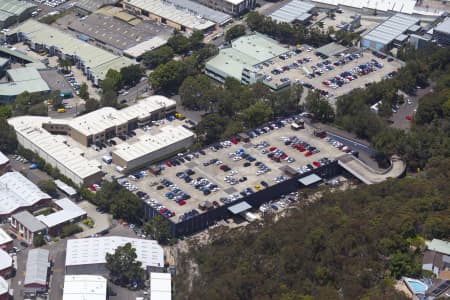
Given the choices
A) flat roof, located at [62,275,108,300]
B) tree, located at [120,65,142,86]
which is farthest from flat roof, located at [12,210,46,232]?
tree, located at [120,65,142,86]

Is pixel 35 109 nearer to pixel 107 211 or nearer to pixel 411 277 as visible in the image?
pixel 107 211

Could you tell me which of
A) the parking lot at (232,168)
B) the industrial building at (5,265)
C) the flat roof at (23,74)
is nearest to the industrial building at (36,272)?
the industrial building at (5,265)

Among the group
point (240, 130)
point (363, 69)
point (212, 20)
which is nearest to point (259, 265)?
point (240, 130)

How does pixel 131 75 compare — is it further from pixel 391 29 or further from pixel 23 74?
pixel 391 29

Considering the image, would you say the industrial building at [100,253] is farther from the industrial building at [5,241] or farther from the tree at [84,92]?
the tree at [84,92]

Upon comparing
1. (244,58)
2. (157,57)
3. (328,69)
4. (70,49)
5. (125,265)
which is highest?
(125,265)

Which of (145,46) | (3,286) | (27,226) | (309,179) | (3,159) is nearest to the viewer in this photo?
(3,286)

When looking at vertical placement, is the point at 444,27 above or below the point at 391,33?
above

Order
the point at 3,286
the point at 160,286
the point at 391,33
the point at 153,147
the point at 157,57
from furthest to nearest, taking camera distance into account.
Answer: the point at 391,33 → the point at 157,57 → the point at 153,147 → the point at 160,286 → the point at 3,286

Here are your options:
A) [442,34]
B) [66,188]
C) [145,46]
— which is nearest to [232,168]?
[66,188]
